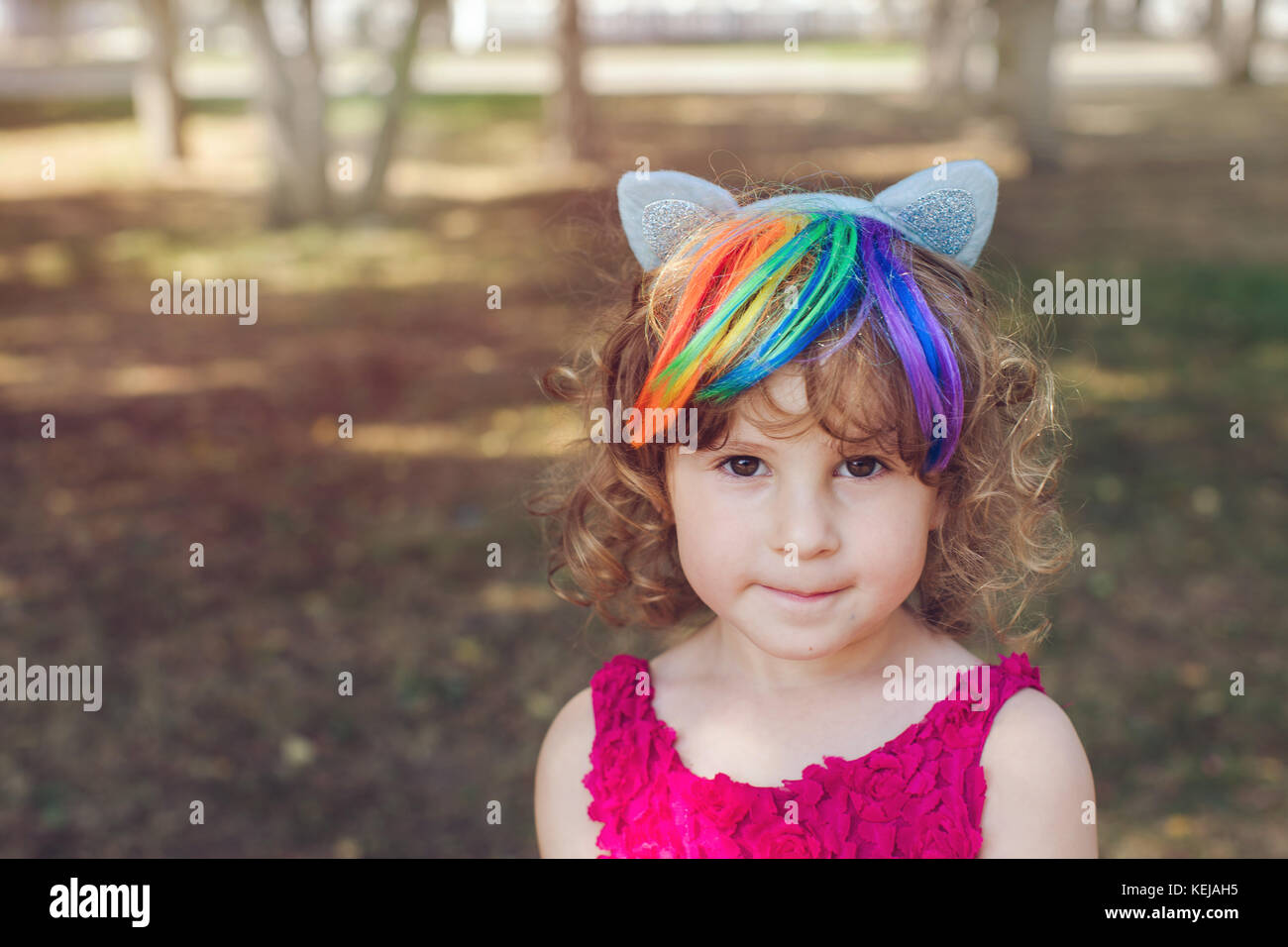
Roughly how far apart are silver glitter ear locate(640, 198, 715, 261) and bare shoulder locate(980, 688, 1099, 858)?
79 centimetres

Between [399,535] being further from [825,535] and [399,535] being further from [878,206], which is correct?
[825,535]

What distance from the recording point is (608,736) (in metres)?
1.91

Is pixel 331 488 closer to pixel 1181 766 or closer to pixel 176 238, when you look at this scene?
pixel 1181 766

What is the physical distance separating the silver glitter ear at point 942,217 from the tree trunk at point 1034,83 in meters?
13.2

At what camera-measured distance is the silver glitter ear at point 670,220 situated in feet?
6.10

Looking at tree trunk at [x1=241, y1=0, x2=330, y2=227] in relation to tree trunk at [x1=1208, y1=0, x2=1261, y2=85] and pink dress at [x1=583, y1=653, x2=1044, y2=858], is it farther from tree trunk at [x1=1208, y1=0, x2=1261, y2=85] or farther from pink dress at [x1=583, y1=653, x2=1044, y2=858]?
tree trunk at [x1=1208, y1=0, x2=1261, y2=85]

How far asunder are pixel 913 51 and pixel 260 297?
2604 centimetres

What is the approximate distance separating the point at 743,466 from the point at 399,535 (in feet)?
13.1

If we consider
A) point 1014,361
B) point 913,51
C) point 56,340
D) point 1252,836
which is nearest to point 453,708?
point 1252,836

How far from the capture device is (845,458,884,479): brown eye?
66.1 inches

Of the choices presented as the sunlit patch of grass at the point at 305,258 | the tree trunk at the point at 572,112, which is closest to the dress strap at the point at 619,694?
the sunlit patch of grass at the point at 305,258

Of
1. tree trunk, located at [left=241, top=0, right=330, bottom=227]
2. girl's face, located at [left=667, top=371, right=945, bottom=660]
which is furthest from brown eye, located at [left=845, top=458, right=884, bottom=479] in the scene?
tree trunk, located at [left=241, top=0, right=330, bottom=227]

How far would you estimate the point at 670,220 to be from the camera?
1.87 meters

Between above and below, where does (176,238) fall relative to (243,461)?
above
